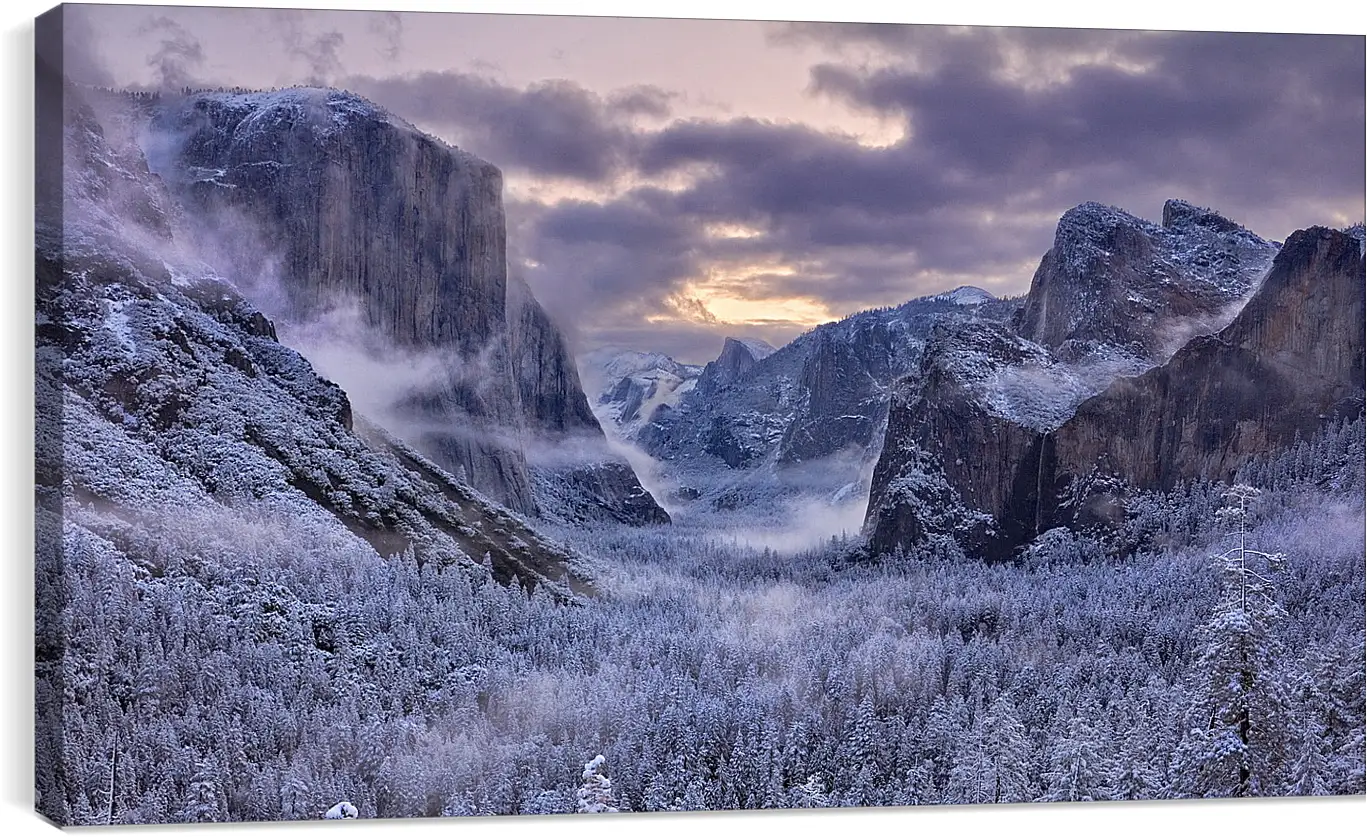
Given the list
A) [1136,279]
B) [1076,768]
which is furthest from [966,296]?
[1076,768]

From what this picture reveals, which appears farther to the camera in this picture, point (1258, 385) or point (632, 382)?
point (1258, 385)

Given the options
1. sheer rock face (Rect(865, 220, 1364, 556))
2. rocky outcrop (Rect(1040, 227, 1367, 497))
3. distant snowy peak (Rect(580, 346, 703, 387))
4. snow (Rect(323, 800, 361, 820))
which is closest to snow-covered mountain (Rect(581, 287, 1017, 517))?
distant snowy peak (Rect(580, 346, 703, 387))

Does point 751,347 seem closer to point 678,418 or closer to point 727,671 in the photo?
point 678,418

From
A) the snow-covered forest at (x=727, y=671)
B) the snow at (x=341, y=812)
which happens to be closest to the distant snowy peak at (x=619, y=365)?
the snow-covered forest at (x=727, y=671)

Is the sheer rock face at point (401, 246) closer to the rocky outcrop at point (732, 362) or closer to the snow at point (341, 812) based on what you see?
the rocky outcrop at point (732, 362)

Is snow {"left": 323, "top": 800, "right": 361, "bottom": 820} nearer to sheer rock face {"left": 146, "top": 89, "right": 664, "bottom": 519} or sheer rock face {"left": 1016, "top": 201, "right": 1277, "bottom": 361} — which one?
sheer rock face {"left": 146, "top": 89, "right": 664, "bottom": 519}

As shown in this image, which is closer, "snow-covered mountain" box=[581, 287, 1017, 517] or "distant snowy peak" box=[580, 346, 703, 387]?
"distant snowy peak" box=[580, 346, 703, 387]
